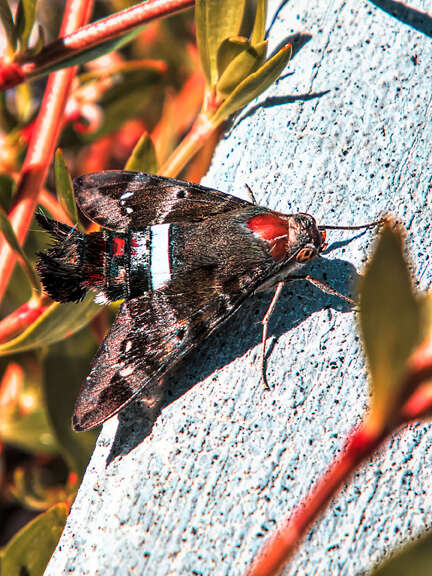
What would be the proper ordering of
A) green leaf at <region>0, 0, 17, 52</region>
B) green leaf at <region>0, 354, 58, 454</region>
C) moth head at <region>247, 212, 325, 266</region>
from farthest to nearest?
green leaf at <region>0, 354, 58, 454</region> → green leaf at <region>0, 0, 17, 52</region> → moth head at <region>247, 212, 325, 266</region>

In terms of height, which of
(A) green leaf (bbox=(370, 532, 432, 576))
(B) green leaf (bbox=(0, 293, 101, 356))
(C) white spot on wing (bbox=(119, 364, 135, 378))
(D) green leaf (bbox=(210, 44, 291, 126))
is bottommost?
(A) green leaf (bbox=(370, 532, 432, 576))

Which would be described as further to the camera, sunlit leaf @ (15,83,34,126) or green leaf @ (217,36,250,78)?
sunlit leaf @ (15,83,34,126)

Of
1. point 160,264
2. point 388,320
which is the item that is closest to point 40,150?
point 160,264

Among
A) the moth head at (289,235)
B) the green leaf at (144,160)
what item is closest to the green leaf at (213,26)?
the green leaf at (144,160)

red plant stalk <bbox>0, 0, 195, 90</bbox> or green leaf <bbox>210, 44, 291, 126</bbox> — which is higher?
red plant stalk <bbox>0, 0, 195, 90</bbox>

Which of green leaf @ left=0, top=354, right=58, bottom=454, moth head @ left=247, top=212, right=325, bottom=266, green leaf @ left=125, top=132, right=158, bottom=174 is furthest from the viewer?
green leaf @ left=0, top=354, right=58, bottom=454

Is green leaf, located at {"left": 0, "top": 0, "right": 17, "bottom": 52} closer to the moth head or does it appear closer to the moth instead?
the moth

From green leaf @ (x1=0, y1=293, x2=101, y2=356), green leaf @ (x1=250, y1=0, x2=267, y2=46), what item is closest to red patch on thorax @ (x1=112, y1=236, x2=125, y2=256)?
green leaf @ (x1=0, y1=293, x2=101, y2=356)
